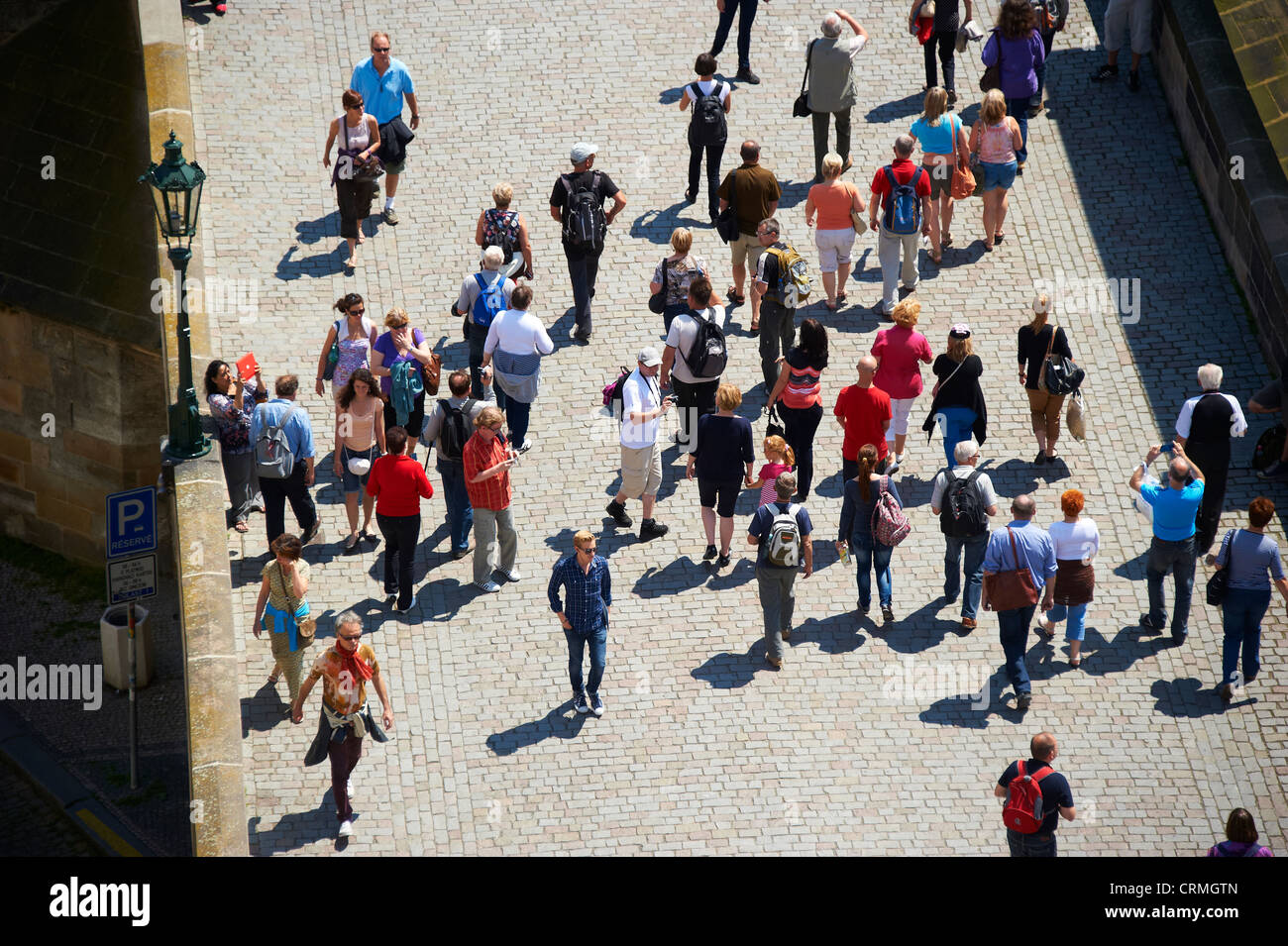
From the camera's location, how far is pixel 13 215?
65.8 feet

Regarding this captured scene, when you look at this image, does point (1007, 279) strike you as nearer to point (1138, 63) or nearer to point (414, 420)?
point (1138, 63)

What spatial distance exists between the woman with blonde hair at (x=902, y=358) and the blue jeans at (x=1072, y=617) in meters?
2.16

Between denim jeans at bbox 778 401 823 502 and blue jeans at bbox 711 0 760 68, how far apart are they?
6372mm

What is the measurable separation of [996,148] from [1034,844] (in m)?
Result: 7.89

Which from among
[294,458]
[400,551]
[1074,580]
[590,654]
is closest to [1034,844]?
[1074,580]

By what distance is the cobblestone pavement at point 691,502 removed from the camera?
1330 cm

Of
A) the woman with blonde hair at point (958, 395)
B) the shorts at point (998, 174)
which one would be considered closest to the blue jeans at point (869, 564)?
the woman with blonde hair at point (958, 395)

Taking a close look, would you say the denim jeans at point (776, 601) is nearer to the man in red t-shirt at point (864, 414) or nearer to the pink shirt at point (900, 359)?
the man in red t-shirt at point (864, 414)

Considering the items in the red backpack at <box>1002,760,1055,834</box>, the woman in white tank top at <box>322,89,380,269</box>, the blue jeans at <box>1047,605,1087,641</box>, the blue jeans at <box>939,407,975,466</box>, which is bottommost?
the red backpack at <box>1002,760,1055,834</box>

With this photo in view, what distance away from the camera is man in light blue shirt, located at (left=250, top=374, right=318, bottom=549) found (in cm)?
1471

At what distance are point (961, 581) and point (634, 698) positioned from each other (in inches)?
114

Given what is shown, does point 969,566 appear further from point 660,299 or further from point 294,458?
point 294,458

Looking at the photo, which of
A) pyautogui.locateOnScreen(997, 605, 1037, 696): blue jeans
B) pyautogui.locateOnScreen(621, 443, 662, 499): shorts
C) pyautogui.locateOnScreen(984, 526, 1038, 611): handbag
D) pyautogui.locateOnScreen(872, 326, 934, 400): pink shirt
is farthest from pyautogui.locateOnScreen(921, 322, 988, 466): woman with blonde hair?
pyautogui.locateOnScreen(621, 443, 662, 499): shorts

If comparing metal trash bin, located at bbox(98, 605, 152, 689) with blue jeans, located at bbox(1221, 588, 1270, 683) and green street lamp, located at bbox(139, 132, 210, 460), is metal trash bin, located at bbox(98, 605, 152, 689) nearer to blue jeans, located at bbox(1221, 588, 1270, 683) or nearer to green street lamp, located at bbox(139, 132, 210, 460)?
green street lamp, located at bbox(139, 132, 210, 460)
